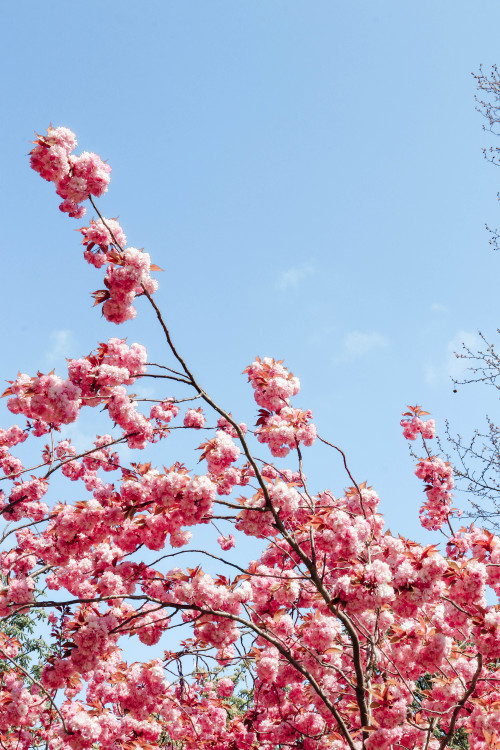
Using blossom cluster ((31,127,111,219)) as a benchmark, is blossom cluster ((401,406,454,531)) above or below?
below

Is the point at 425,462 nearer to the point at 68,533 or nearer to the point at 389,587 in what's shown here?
the point at 389,587

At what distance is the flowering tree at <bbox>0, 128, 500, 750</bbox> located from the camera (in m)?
4.23

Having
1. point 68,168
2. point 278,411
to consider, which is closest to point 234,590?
point 278,411

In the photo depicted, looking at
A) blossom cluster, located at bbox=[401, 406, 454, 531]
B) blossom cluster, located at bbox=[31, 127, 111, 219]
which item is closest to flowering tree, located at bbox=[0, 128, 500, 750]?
blossom cluster, located at bbox=[31, 127, 111, 219]

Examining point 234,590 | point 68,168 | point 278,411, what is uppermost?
point 68,168

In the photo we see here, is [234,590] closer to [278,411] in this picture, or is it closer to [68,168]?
[278,411]

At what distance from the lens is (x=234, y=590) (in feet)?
15.8

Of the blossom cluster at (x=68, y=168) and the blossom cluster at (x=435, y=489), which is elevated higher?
the blossom cluster at (x=68, y=168)

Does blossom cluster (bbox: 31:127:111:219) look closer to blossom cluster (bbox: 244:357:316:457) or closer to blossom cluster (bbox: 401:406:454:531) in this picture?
blossom cluster (bbox: 244:357:316:457)

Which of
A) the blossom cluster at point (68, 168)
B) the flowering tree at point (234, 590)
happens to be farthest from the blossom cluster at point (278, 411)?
the blossom cluster at point (68, 168)

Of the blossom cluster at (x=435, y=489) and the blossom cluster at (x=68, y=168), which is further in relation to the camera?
the blossom cluster at (x=435, y=489)

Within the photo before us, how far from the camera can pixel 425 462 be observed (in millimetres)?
7758

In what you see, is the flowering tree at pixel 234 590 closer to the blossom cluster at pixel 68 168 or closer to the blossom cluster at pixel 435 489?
the blossom cluster at pixel 68 168

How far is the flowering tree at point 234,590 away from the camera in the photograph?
167 inches
